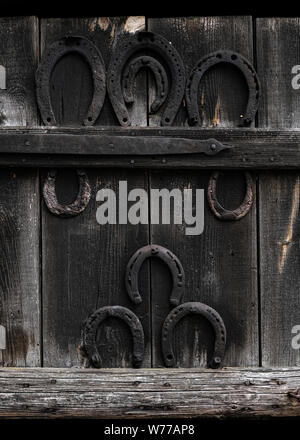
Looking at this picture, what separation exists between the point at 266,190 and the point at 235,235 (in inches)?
5.7

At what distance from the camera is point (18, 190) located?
156cm

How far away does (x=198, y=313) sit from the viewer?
60.9 inches

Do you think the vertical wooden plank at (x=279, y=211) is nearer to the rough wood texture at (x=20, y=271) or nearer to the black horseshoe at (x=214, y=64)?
the black horseshoe at (x=214, y=64)

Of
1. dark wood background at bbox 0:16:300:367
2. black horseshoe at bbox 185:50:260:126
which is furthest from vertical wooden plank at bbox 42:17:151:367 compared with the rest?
black horseshoe at bbox 185:50:260:126

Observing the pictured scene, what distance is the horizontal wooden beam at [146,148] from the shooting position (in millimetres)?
1525

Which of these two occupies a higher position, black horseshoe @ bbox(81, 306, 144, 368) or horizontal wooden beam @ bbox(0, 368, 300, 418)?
black horseshoe @ bbox(81, 306, 144, 368)

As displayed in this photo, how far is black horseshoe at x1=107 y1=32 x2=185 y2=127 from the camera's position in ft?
5.08

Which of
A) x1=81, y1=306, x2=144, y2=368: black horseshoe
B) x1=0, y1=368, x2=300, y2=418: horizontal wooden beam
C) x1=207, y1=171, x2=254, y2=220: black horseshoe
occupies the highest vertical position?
x1=207, y1=171, x2=254, y2=220: black horseshoe

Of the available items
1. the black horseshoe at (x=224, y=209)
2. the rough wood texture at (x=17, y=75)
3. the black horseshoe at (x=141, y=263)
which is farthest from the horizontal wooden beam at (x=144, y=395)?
the rough wood texture at (x=17, y=75)

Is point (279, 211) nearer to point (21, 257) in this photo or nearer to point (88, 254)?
point (88, 254)

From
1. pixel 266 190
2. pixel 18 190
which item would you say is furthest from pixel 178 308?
pixel 18 190

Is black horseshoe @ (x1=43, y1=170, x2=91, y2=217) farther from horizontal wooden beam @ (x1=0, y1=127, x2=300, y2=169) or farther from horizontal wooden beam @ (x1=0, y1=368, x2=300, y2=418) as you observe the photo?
horizontal wooden beam @ (x1=0, y1=368, x2=300, y2=418)

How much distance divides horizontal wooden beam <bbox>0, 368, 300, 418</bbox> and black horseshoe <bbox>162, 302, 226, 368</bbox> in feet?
0.16

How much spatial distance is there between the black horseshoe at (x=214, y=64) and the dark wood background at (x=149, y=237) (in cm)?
2
